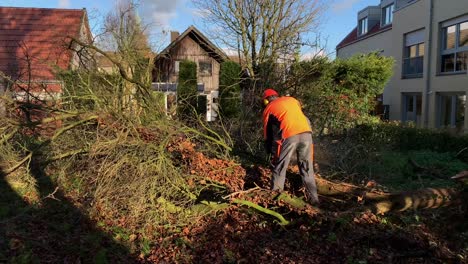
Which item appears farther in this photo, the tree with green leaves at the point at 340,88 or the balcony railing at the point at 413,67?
the balcony railing at the point at 413,67

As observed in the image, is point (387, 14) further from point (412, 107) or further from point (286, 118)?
point (286, 118)

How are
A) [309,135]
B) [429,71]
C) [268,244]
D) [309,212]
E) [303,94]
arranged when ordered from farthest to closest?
1. [429,71]
2. [303,94]
3. [309,135]
4. [309,212]
5. [268,244]

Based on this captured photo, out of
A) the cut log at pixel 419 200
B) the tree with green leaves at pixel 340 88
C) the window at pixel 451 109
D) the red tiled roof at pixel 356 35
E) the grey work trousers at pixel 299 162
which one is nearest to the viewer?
the cut log at pixel 419 200

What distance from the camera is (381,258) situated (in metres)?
4.44

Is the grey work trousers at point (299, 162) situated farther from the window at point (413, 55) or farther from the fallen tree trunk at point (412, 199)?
the window at point (413, 55)

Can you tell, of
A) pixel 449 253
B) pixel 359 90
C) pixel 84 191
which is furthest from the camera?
pixel 359 90

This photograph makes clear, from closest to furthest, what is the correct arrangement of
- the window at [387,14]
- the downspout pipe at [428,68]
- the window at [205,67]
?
the downspout pipe at [428,68] < the window at [387,14] < the window at [205,67]

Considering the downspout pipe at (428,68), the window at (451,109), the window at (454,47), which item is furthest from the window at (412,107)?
the window at (454,47)

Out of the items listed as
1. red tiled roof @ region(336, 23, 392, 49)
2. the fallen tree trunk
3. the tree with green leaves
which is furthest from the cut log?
red tiled roof @ region(336, 23, 392, 49)

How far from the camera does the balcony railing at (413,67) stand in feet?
63.1

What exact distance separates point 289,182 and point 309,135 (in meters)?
0.82

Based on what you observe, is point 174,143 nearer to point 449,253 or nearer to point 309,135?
point 309,135

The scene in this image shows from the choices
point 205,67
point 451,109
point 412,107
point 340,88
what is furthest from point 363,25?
point 340,88

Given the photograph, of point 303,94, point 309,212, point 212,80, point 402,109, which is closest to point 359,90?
point 303,94
